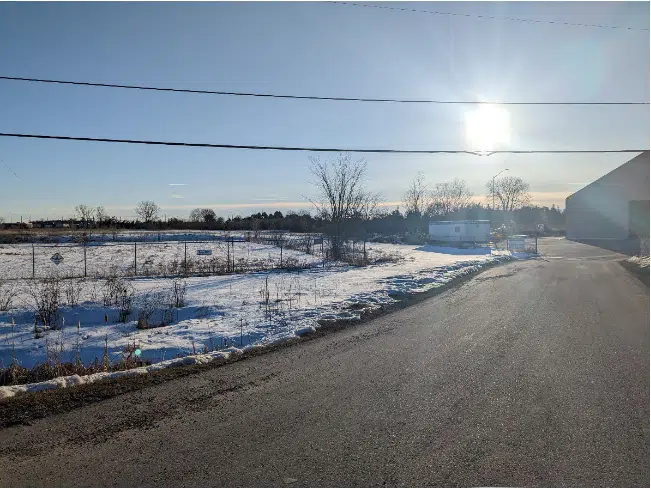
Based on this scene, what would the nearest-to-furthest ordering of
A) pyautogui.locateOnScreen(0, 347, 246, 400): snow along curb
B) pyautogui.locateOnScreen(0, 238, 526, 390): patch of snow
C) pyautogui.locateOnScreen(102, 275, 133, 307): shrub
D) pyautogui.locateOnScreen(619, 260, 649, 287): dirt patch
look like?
pyautogui.locateOnScreen(0, 347, 246, 400): snow along curb < pyautogui.locateOnScreen(0, 238, 526, 390): patch of snow < pyautogui.locateOnScreen(102, 275, 133, 307): shrub < pyautogui.locateOnScreen(619, 260, 649, 287): dirt patch

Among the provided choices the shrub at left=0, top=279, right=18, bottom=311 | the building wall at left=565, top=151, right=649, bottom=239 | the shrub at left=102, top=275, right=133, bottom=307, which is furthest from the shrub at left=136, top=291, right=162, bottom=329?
the building wall at left=565, top=151, right=649, bottom=239

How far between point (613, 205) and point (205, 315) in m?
49.0

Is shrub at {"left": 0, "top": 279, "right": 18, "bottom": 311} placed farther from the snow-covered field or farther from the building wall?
the building wall

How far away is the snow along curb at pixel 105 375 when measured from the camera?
5848 mm

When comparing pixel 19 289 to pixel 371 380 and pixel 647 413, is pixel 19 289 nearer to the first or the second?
pixel 371 380

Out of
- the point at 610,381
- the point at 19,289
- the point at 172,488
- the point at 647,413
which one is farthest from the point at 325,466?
the point at 19,289

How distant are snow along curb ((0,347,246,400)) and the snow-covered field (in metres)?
0.62

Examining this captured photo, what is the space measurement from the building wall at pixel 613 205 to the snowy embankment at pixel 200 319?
24.3 meters

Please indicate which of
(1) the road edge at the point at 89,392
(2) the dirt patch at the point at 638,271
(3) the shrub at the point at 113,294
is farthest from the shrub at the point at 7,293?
(2) the dirt patch at the point at 638,271

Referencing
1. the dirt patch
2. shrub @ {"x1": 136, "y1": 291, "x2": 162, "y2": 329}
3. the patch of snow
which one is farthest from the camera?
the dirt patch

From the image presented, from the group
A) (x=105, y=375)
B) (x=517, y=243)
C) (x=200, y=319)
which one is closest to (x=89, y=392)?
(x=105, y=375)

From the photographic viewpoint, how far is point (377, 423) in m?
4.76

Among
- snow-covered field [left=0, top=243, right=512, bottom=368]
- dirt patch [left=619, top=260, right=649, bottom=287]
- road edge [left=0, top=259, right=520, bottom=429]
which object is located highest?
dirt patch [left=619, top=260, right=649, bottom=287]

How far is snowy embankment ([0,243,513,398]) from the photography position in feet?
26.4
